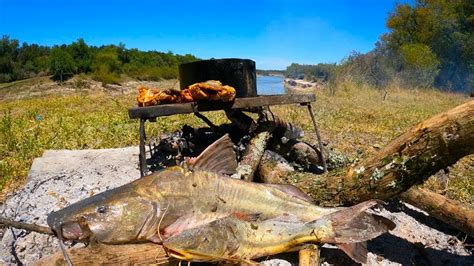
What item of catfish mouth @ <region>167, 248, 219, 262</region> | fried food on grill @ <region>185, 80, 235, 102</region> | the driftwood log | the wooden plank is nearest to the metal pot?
the wooden plank

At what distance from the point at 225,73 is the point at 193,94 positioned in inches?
19.2

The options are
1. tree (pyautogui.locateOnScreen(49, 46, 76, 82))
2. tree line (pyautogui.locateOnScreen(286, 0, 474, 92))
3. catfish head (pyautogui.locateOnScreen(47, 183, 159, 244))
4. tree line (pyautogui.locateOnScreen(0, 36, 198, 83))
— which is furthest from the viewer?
tree line (pyautogui.locateOnScreen(286, 0, 474, 92))

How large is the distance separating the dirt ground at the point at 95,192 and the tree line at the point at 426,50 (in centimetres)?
1971

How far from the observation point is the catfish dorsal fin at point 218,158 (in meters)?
2.96

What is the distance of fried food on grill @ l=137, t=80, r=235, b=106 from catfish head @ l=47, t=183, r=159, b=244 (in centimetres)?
135

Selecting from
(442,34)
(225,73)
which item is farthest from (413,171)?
(442,34)

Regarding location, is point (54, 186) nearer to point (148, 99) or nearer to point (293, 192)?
point (148, 99)

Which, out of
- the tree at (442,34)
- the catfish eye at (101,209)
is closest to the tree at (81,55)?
the tree at (442,34)

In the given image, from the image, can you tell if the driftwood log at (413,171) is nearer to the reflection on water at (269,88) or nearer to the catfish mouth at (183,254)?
the catfish mouth at (183,254)

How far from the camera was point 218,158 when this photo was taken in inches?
120

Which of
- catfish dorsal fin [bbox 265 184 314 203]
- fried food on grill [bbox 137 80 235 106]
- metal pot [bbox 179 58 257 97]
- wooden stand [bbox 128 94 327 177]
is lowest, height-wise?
catfish dorsal fin [bbox 265 184 314 203]

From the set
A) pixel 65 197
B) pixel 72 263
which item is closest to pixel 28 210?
pixel 65 197

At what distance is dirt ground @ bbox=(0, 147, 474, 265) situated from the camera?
9.61 feet

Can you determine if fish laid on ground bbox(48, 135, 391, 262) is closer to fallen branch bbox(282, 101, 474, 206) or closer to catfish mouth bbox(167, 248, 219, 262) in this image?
catfish mouth bbox(167, 248, 219, 262)
